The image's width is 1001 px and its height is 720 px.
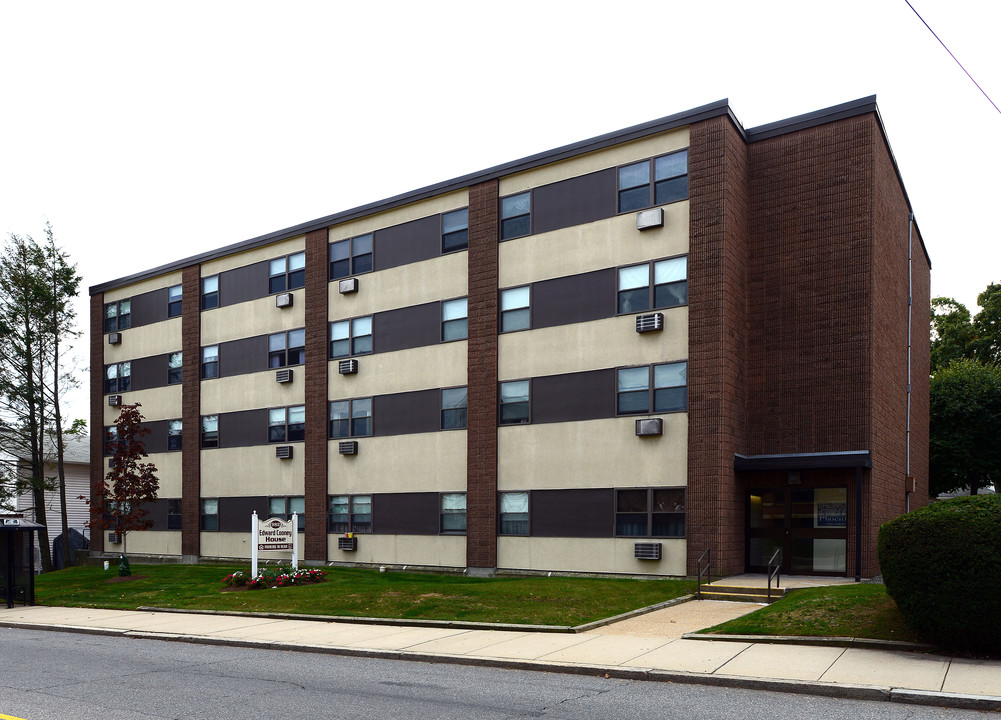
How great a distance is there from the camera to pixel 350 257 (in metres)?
30.9

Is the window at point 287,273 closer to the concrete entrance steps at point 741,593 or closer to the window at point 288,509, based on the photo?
the window at point 288,509

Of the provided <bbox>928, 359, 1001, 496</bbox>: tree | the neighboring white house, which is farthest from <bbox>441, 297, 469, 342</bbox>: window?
<bbox>928, 359, 1001, 496</bbox>: tree

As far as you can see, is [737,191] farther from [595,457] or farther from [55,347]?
[55,347]

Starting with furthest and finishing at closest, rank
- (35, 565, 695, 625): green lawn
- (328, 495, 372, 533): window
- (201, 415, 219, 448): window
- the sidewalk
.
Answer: (201, 415, 219, 448): window → (328, 495, 372, 533): window → (35, 565, 695, 625): green lawn → the sidewalk

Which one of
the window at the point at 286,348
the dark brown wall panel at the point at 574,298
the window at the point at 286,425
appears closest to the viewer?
the dark brown wall panel at the point at 574,298

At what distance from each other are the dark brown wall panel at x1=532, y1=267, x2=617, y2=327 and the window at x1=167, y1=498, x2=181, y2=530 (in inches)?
750

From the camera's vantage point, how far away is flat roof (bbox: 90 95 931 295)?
22.7 m

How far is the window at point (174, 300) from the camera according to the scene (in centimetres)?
3688

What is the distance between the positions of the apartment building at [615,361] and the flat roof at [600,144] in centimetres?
7

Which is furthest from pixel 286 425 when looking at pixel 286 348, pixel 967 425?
pixel 967 425

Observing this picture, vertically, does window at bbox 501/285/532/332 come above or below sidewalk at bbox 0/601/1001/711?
above

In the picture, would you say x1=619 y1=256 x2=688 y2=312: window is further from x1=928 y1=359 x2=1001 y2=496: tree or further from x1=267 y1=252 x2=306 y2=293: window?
x1=928 y1=359 x2=1001 y2=496: tree

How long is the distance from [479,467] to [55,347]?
23.2 m

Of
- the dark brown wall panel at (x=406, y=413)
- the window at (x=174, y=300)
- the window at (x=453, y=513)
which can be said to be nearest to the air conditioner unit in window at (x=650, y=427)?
the window at (x=453, y=513)
